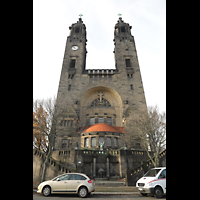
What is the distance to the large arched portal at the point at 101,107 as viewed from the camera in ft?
121

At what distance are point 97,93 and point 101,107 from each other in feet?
15.4

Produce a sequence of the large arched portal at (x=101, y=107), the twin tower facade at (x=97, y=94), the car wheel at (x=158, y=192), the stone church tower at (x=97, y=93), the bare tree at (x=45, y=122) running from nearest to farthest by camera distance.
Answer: the car wheel at (x=158, y=192) → the bare tree at (x=45, y=122) → the twin tower facade at (x=97, y=94) → the stone church tower at (x=97, y=93) → the large arched portal at (x=101, y=107)

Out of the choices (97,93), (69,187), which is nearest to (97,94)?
(97,93)

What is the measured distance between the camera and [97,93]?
40844 millimetres

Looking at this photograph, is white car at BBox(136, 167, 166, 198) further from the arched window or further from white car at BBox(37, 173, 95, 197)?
the arched window

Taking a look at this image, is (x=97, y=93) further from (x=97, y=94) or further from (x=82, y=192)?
(x=82, y=192)

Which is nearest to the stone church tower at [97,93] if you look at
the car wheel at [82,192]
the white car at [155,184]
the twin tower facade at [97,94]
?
the twin tower facade at [97,94]

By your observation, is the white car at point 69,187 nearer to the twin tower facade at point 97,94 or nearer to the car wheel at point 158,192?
the car wheel at point 158,192

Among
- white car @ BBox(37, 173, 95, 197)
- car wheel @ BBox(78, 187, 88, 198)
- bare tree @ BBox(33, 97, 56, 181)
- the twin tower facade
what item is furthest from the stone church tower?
car wheel @ BBox(78, 187, 88, 198)

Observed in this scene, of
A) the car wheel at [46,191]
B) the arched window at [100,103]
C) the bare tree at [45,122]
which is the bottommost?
the car wheel at [46,191]

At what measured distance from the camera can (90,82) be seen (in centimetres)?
4034

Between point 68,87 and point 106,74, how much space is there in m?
11.3
